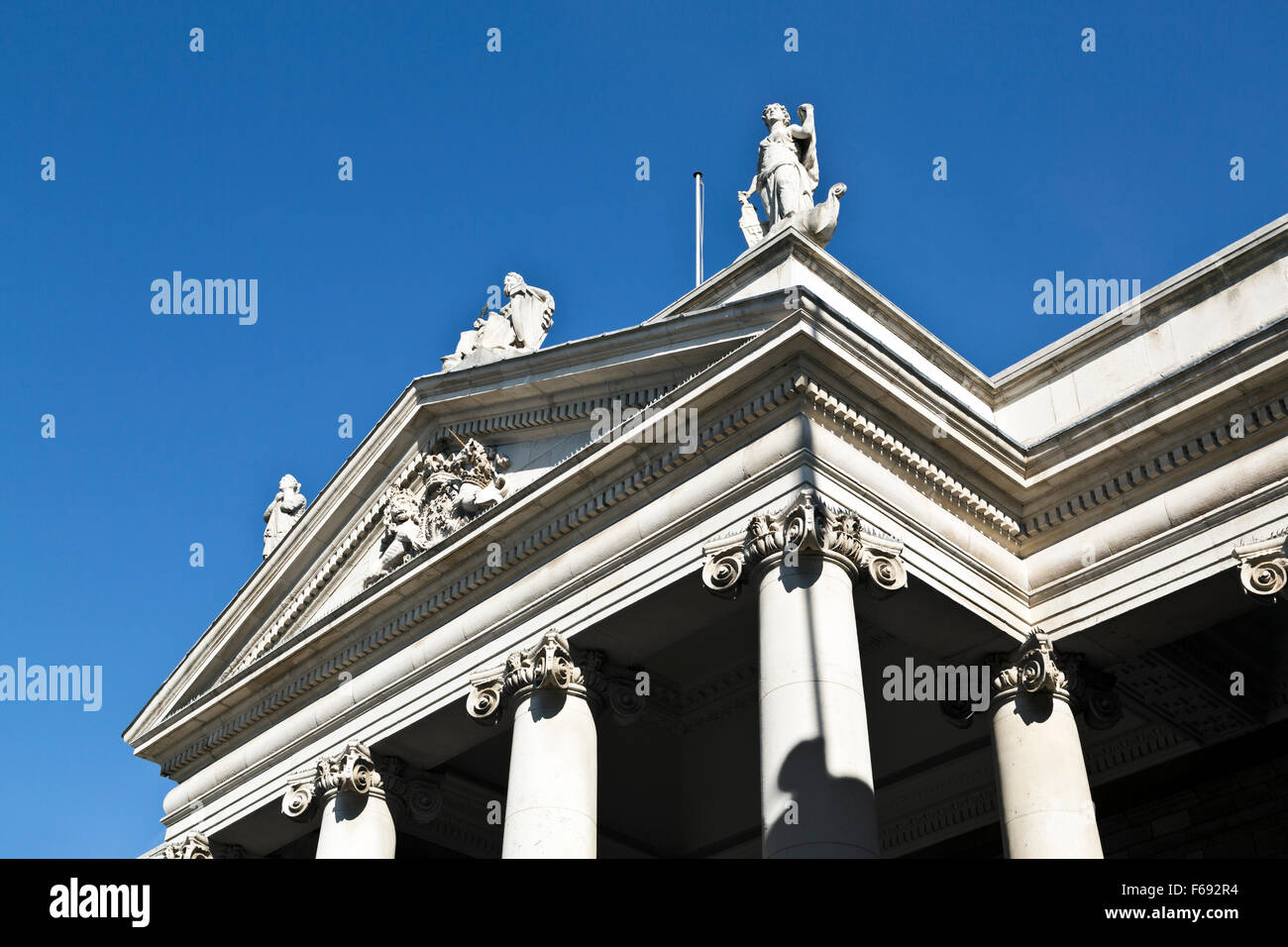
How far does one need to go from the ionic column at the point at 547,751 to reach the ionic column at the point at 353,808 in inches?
105

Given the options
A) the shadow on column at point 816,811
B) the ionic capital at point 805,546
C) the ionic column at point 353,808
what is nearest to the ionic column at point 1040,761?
the ionic capital at point 805,546

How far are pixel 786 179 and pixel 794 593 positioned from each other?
8223 millimetres

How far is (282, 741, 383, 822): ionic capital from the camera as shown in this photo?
2189 centimetres

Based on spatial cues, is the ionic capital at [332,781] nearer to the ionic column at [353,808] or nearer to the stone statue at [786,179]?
the ionic column at [353,808]

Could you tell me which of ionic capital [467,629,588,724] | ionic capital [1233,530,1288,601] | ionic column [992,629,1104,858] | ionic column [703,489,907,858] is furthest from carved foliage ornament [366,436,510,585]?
ionic capital [1233,530,1288,601]

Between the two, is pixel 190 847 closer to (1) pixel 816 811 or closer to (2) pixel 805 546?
(2) pixel 805 546

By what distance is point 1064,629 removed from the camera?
64.0 feet

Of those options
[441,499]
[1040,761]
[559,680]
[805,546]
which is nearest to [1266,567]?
[1040,761]

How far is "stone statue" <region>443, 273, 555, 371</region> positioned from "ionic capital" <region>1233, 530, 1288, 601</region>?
11.5m

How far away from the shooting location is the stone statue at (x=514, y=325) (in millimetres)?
24500

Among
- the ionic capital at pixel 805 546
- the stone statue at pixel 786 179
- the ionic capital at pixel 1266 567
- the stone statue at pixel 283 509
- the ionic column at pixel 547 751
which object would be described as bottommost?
the ionic column at pixel 547 751

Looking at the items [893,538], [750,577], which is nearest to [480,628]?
[750,577]
